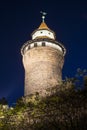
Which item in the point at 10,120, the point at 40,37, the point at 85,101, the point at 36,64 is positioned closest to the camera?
the point at 85,101

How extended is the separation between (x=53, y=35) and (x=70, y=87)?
1848 cm

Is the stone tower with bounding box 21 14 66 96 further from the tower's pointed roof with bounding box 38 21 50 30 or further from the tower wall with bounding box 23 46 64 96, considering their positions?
the tower's pointed roof with bounding box 38 21 50 30

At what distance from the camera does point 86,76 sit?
15695 millimetres

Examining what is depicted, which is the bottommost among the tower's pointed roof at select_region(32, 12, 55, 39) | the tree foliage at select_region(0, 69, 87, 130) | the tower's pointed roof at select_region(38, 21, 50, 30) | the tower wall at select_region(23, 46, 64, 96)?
the tree foliage at select_region(0, 69, 87, 130)

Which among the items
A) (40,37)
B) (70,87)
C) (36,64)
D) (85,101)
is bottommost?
(85,101)

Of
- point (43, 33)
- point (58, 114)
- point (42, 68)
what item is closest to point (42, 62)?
point (42, 68)

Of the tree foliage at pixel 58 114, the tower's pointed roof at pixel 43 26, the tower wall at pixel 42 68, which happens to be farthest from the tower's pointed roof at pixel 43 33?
the tree foliage at pixel 58 114

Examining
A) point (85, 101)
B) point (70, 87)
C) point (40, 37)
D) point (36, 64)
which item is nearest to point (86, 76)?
point (70, 87)

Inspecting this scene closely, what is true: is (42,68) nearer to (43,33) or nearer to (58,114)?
(43,33)

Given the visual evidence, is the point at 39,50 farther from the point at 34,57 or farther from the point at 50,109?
the point at 50,109

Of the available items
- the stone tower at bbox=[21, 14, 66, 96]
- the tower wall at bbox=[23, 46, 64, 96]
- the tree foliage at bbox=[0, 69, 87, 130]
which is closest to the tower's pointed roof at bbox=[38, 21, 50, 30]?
the stone tower at bbox=[21, 14, 66, 96]

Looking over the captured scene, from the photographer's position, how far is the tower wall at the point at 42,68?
1129 inches

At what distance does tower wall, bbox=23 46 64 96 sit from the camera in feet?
94.1

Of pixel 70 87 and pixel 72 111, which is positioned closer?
pixel 72 111
